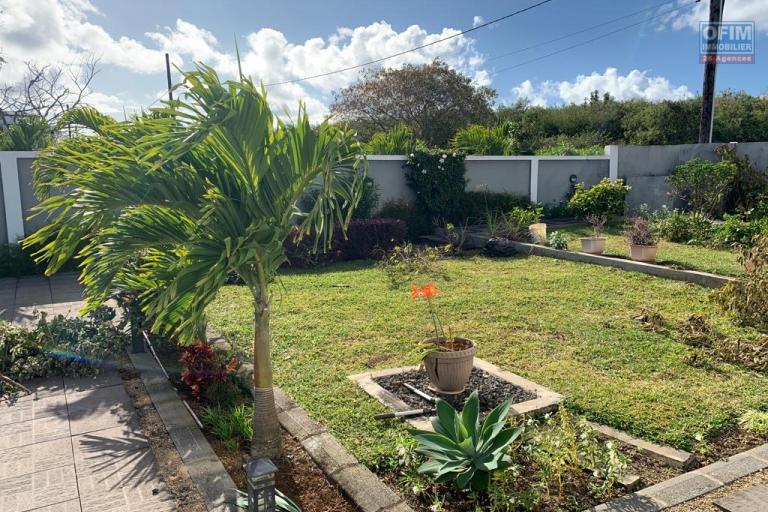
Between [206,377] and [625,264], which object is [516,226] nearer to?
[625,264]

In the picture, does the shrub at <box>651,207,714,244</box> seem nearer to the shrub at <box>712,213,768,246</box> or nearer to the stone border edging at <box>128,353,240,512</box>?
the shrub at <box>712,213,768,246</box>

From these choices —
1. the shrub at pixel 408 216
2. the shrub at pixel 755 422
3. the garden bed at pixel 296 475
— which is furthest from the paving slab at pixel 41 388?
the shrub at pixel 408 216

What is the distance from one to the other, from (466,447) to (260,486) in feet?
3.21

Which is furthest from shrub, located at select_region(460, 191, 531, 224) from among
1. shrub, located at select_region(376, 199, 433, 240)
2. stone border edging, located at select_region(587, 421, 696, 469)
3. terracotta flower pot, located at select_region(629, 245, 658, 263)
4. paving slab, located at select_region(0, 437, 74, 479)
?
paving slab, located at select_region(0, 437, 74, 479)

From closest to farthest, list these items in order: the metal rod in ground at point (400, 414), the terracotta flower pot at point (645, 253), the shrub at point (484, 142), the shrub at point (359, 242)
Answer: the metal rod in ground at point (400, 414) → the terracotta flower pot at point (645, 253) → the shrub at point (359, 242) → the shrub at point (484, 142)

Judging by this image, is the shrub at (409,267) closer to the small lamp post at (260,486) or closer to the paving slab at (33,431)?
the paving slab at (33,431)

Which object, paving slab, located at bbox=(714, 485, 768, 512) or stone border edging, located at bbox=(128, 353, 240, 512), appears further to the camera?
stone border edging, located at bbox=(128, 353, 240, 512)

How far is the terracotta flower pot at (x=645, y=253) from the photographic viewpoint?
8.20 m

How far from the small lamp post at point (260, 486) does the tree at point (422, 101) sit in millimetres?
21971

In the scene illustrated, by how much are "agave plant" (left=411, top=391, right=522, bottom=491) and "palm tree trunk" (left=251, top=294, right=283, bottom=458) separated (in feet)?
2.66

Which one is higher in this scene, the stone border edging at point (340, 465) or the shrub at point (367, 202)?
the shrub at point (367, 202)

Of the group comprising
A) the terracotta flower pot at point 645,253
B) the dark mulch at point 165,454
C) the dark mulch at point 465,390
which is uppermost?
the terracotta flower pot at point 645,253

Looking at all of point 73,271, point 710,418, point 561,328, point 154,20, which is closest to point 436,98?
point 154,20

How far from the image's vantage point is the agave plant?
250cm
